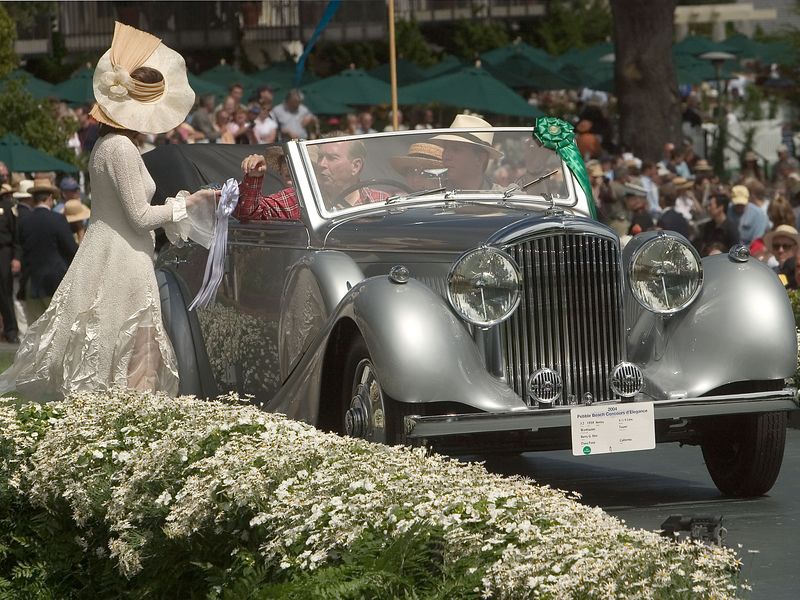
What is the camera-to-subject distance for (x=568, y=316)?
7422mm

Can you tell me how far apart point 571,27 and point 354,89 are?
22.6 m

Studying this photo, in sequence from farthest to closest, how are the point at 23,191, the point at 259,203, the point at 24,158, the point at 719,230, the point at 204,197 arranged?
the point at 24,158 < the point at 23,191 < the point at 719,230 < the point at 259,203 < the point at 204,197

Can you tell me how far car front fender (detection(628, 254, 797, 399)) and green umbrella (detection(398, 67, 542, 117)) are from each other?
18.7m

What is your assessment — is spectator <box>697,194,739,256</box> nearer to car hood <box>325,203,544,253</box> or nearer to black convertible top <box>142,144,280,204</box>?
black convertible top <box>142,144,280,204</box>

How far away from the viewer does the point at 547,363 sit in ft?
24.3

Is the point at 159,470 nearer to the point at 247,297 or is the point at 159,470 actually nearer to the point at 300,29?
the point at 247,297

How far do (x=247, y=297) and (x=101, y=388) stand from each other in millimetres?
1069

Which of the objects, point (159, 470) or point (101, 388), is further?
point (101, 388)

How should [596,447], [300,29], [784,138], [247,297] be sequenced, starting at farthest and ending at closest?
[300,29]
[784,138]
[247,297]
[596,447]

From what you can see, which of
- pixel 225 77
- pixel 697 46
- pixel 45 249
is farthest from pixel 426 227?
pixel 697 46

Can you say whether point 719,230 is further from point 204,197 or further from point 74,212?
point 204,197

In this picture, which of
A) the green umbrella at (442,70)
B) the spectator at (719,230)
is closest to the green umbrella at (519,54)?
the green umbrella at (442,70)

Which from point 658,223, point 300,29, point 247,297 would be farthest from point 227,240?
point 300,29

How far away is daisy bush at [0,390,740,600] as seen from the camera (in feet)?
14.2
